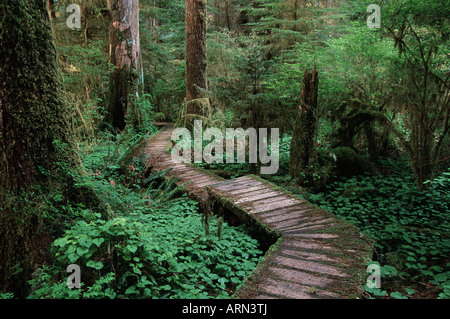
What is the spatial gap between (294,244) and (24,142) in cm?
336

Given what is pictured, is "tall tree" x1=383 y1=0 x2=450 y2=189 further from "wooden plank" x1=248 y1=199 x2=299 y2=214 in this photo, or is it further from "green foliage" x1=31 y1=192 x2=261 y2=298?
"green foliage" x1=31 y1=192 x2=261 y2=298

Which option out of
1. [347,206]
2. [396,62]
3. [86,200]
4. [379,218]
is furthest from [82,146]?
[396,62]

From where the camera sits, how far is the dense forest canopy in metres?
2.89

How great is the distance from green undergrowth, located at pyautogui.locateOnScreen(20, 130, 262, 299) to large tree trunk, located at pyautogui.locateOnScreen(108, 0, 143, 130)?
7023 millimetres

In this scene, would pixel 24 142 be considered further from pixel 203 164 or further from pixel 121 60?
pixel 121 60

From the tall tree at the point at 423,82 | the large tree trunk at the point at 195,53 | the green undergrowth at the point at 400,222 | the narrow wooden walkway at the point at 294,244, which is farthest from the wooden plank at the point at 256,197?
the large tree trunk at the point at 195,53

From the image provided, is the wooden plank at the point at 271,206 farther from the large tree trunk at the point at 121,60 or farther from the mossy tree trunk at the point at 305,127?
the large tree trunk at the point at 121,60

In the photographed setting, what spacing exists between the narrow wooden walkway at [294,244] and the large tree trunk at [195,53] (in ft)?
13.3

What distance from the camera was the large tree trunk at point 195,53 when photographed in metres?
9.18

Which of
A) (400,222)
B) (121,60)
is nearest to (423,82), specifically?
(400,222)

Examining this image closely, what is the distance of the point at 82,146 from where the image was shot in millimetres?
6570

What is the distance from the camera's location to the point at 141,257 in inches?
116
